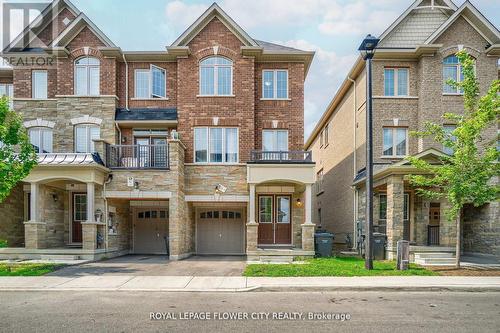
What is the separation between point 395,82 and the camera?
18828 millimetres

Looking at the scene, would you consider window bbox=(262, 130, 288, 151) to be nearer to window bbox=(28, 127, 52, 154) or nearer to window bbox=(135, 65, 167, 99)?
window bbox=(135, 65, 167, 99)

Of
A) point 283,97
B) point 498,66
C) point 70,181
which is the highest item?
point 498,66

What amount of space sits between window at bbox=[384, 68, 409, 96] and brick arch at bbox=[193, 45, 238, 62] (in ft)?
25.1

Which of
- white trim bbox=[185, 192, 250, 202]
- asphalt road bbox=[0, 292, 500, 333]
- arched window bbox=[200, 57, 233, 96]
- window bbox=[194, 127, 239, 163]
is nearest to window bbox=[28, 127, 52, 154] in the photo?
window bbox=[194, 127, 239, 163]

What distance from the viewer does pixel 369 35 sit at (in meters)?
12.5

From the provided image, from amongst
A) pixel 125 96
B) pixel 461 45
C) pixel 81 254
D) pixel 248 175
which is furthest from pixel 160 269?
pixel 461 45

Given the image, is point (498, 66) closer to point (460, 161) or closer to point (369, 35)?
point (460, 161)

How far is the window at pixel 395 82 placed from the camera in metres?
18.8

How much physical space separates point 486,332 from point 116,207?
51.4 ft

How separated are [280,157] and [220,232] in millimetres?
5409

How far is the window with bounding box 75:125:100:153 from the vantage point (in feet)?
61.3

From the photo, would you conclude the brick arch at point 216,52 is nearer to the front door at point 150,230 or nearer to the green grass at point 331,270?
the front door at point 150,230

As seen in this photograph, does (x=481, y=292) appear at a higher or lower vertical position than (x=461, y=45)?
lower

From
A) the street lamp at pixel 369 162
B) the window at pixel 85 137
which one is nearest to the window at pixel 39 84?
the window at pixel 85 137
